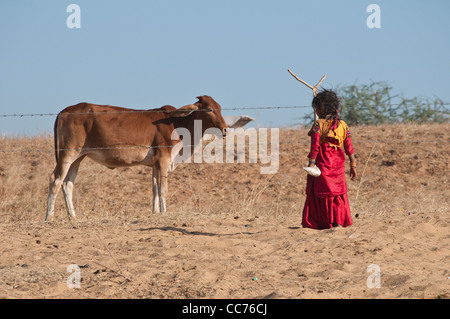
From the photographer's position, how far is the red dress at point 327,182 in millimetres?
7289

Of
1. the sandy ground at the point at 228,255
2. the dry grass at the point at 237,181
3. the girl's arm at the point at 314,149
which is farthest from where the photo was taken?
the dry grass at the point at 237,181

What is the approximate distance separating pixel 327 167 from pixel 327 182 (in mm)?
168

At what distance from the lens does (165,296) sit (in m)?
5.43

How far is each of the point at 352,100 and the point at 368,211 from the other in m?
12.2

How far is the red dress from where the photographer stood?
729cm

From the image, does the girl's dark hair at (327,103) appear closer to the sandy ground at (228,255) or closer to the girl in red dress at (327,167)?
the girl in red dress at (327,167)

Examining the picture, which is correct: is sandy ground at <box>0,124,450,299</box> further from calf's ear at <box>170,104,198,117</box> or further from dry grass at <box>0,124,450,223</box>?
calf's ear at <box>170,104,198,117</box>

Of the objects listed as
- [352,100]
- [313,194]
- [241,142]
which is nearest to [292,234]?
[313,194]

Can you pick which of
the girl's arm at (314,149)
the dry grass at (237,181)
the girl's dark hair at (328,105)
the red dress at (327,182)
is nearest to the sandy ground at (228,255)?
the red dress at (327,182)

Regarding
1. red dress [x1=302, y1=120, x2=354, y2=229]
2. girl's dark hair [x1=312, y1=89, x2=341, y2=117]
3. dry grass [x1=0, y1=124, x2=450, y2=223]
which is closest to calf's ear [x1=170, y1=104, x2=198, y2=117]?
dry grass [x1=0, y1=124, x2=450, y2=223]

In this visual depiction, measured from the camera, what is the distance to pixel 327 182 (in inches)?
287

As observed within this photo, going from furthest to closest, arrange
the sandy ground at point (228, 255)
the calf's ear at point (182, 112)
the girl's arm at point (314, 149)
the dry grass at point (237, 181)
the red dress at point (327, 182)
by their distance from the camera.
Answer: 1. the dry grass at point (237, 181)
2. the calf's ear at point (182, 112)
3. the red dress at point (327, 182)
4. the girl's arm at point (314, 149)
5. the sandy ground at point (228, 255)

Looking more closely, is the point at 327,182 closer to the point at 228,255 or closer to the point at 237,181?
the point at 228,255

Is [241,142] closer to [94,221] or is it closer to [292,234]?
[94,221]
